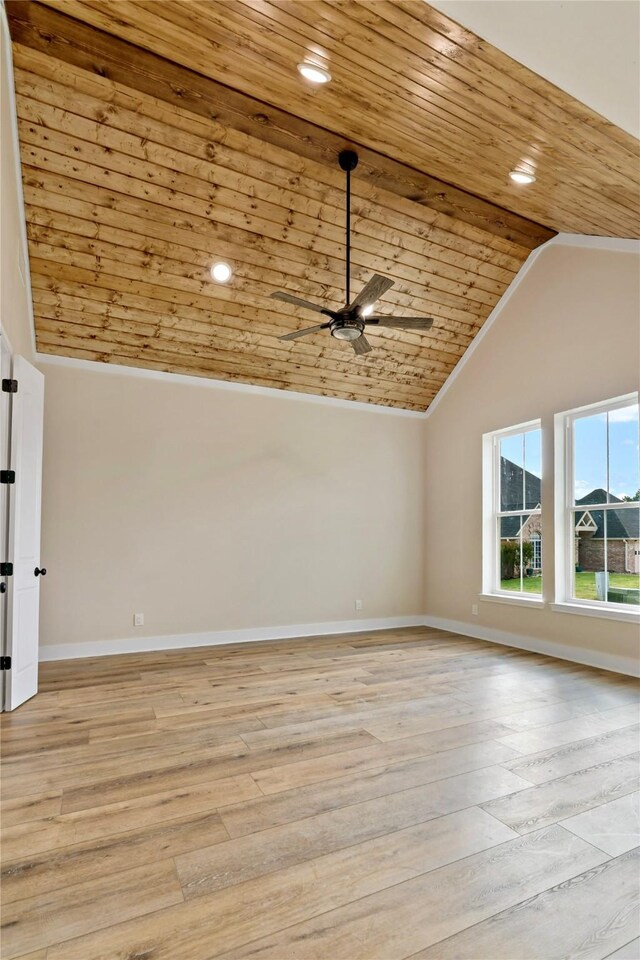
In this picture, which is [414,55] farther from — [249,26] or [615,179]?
[615,179]

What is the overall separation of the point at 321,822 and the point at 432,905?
2.03 feet

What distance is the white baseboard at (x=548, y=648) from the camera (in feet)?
14.6

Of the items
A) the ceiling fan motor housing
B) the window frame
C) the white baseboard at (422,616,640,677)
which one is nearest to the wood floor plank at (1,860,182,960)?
the ceiling fan motor housing

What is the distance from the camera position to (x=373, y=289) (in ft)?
11.3

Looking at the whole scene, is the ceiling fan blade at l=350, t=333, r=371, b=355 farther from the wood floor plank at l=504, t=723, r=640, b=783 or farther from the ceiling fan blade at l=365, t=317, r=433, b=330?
the wood floor plank at l=504, t=723, r=640, b=783

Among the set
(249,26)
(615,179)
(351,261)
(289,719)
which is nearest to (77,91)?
(249,26)

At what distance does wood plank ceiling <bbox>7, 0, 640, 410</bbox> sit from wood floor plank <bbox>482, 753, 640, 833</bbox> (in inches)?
129

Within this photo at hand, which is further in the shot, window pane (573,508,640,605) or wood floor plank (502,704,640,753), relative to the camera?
window pane (573,508,640,605)

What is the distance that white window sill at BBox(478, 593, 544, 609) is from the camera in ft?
17.6

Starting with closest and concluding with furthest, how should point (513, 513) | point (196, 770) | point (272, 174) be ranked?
point (196, 770) < point (272, 174) < point (513, 513)

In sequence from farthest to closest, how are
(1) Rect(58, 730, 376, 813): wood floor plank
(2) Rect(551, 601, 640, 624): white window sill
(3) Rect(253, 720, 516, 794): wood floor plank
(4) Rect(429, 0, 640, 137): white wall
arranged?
(2) Rect(551, 601, 640, 624): white window sill
(3) Rect(253, 720, 516, 794): wood floor plank
(1) Rect(58, 730, 376, 813): wood floor plank
(4) Rect(429, 0, 640, 137): white wall

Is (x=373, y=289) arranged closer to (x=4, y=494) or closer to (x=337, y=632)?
(x=4, y=494)

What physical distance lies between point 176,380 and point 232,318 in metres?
1.01

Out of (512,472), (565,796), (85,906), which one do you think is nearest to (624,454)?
(512,472)
